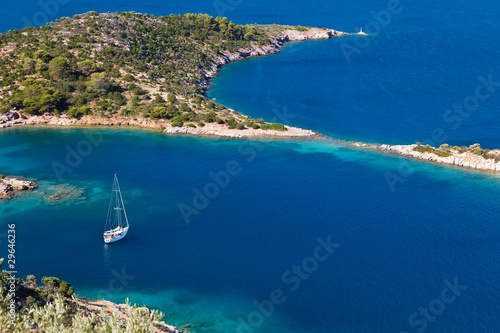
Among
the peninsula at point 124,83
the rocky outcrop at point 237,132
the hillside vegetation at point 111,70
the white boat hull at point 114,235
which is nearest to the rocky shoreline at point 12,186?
the white boat hull at point 114,235

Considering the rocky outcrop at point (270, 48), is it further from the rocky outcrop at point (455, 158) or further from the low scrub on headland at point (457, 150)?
the low scrub on headland at point (457, 150)

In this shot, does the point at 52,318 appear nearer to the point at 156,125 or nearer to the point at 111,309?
the point at 111,309

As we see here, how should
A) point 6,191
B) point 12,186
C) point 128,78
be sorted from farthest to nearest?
point 128,78, point 12,186, point 6,191

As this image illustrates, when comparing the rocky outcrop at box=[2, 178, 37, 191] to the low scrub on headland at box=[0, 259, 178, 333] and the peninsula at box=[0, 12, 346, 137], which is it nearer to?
the peninsula at box=[0, 12, 346, 137]

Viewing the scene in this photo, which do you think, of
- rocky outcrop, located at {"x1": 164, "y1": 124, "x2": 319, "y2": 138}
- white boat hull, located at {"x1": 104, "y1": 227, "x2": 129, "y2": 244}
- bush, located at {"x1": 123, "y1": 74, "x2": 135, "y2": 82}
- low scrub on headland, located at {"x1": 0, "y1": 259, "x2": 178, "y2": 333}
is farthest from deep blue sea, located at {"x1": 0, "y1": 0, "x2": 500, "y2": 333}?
bush, located at {"x1": 123, "y1": 74, "x2": 135, "y2": 82}

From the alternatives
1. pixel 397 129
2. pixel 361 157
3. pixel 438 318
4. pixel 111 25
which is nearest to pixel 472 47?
pixel 397 129

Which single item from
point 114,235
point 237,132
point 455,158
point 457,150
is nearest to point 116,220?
point 114,235

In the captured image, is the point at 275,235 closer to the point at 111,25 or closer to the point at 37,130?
the point at 37,130
